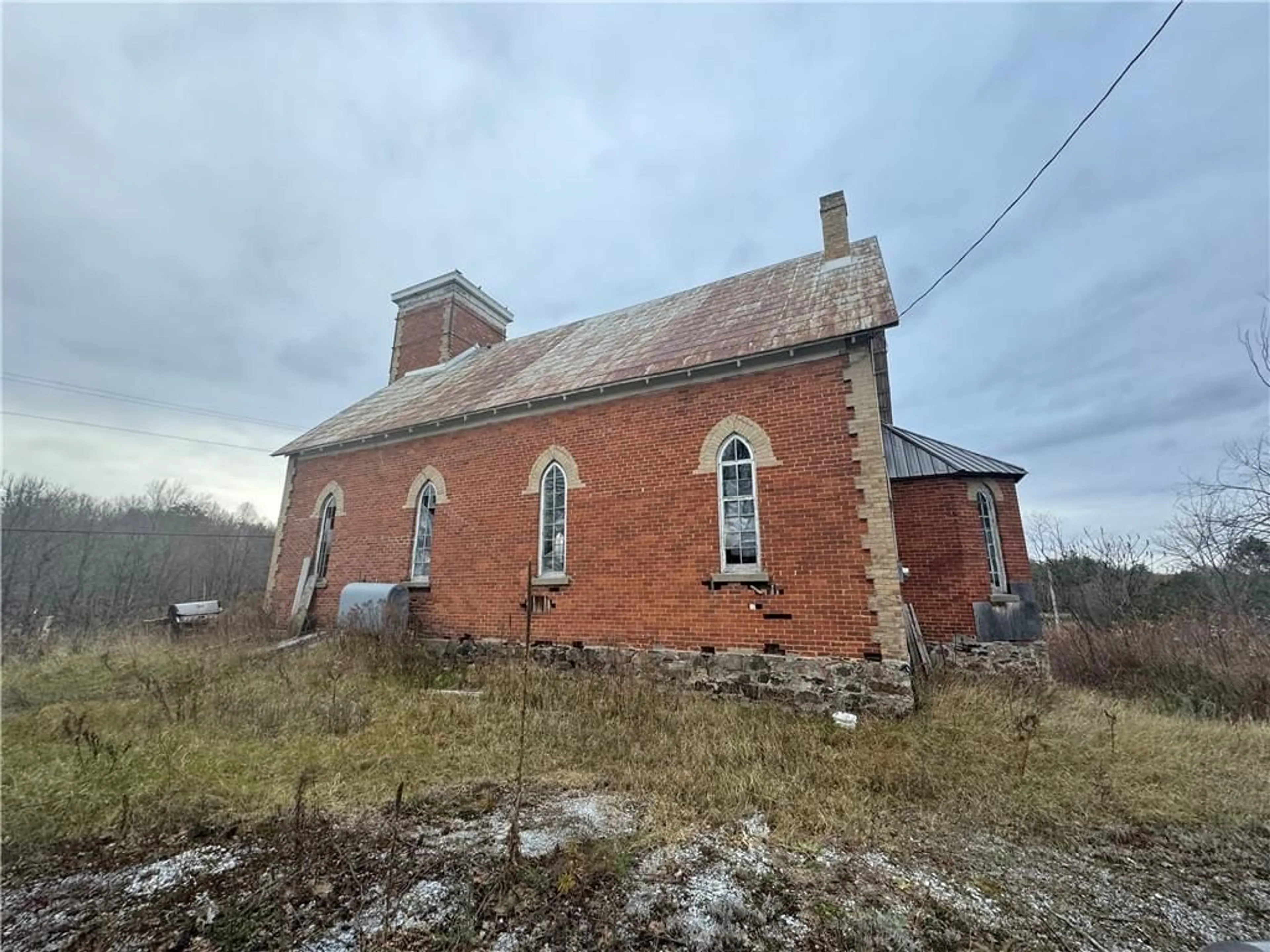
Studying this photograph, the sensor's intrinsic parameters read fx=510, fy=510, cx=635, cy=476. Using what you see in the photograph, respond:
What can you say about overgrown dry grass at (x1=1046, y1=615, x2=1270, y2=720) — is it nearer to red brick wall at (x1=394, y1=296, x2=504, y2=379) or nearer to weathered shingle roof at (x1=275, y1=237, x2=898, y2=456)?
weathered shingle roof at (x1=275, y1=237, x2=898, y2=456)

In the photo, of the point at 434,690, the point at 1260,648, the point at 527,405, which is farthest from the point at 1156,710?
the point at 527,405

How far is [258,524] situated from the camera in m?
39.8

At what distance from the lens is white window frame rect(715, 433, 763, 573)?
27.8 feet

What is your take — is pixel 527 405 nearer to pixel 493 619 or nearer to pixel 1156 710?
pixel 493 619

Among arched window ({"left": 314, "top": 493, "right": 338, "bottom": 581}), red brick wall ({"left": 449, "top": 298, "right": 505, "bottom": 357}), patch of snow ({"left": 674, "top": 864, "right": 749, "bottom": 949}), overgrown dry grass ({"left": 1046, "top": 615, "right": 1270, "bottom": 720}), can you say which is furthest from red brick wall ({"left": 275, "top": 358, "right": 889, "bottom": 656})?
red brick wall ({"left": 449, "top": 298, "right": 505, "bottom": 357})

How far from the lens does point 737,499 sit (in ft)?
29.0

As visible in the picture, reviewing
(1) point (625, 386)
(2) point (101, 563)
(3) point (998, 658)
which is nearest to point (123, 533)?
(2) point (101, 563)

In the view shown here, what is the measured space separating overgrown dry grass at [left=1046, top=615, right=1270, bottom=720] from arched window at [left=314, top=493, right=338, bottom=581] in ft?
59.6

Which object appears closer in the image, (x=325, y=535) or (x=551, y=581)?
(x=551, y=581)

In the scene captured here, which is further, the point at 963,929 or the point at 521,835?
the point at 521,835

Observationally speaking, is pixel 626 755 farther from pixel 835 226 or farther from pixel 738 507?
pixel 835 226

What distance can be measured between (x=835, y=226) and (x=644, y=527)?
26.9 ft

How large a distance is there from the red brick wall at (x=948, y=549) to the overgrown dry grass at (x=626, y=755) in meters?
1.89

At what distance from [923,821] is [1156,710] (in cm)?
757
